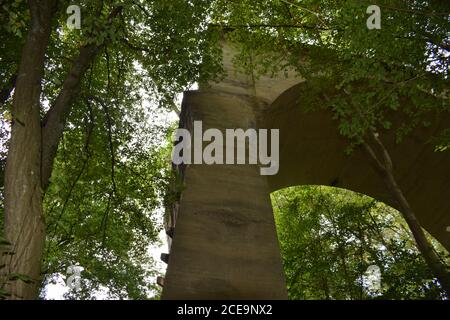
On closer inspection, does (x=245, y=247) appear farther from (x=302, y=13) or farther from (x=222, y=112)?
(x=302, y=13)

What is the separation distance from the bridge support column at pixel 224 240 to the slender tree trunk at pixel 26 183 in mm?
1419

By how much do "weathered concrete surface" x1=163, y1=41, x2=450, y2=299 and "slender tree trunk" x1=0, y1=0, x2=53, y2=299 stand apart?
4.67 ft

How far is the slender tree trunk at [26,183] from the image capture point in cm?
409

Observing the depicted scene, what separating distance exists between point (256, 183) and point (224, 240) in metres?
1.39

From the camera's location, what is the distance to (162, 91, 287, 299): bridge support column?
4875 mm

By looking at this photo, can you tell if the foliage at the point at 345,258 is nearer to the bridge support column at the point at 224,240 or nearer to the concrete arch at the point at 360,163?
the concrete arch at the point at 360,163

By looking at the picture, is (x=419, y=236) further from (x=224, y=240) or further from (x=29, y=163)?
(x=29, y=163)

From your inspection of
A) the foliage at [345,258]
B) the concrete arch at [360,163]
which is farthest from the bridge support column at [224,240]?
the concrete arch at [360,163]

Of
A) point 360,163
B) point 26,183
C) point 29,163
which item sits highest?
point 360,163

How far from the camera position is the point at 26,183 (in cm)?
436

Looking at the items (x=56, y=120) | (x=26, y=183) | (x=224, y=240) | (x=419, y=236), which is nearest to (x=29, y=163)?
(x=26, y=183)

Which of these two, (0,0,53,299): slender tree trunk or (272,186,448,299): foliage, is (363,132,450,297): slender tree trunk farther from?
(0,0,53,299): slender tree trunk

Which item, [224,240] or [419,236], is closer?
[224,240]

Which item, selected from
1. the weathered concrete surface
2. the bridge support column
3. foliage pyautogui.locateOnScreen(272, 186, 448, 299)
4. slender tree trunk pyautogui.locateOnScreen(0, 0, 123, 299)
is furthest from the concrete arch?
slender tree trunk pyautogui.locateOnScreen(0, 0, 123, 299)
